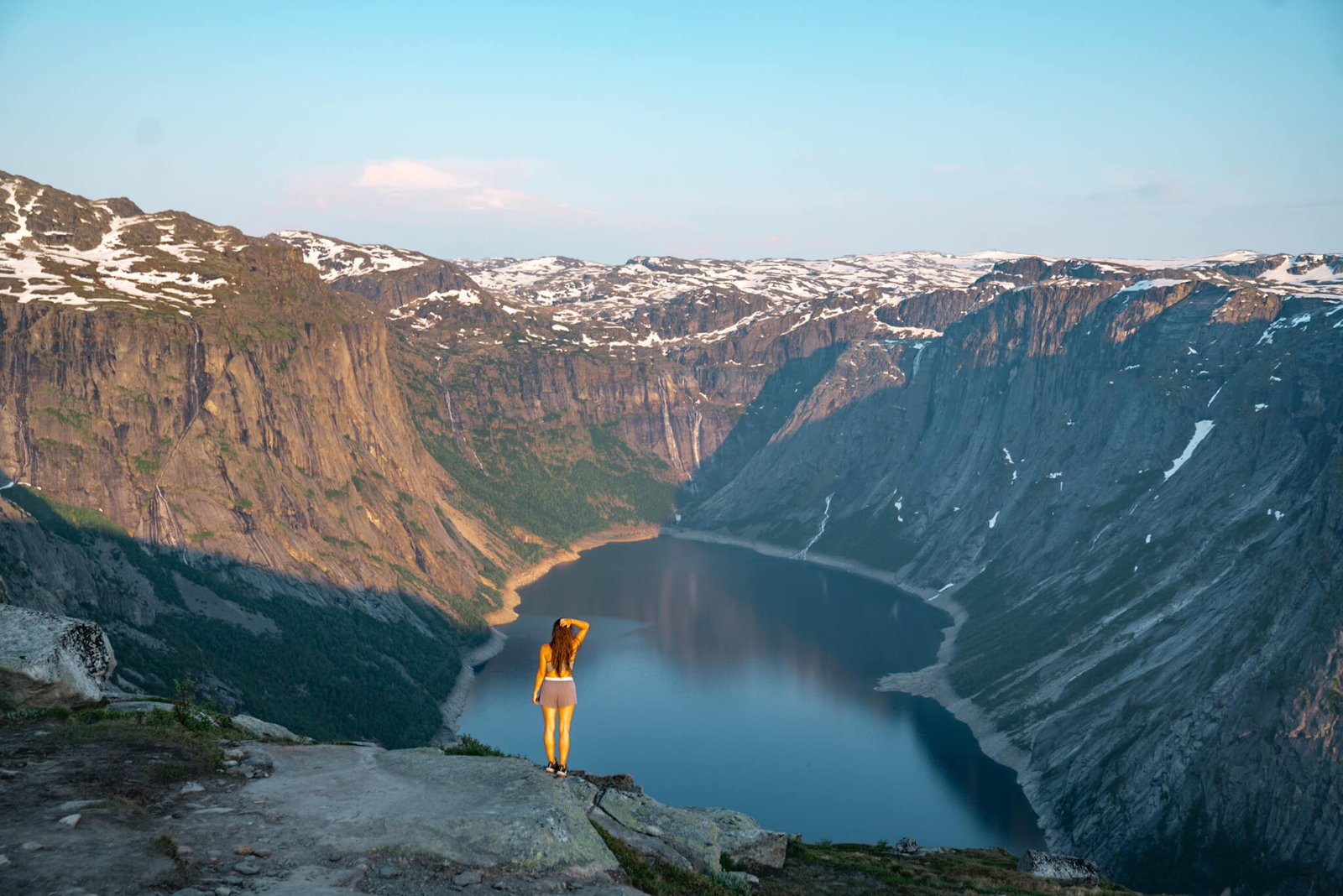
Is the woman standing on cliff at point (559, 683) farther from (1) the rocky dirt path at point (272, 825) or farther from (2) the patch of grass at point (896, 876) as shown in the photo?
(2) the patch of grass at point (896, 876)

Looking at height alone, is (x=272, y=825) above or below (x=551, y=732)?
below

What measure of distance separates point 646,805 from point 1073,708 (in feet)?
476

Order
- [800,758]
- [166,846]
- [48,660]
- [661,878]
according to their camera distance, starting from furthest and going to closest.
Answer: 1. [800,758]
2. [48,660]
3. [661,878]
4. [166,846]

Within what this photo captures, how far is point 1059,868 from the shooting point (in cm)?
4975

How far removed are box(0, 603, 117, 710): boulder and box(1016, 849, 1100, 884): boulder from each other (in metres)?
37.1

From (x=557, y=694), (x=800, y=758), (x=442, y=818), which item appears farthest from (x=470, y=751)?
(x=800, y=758)

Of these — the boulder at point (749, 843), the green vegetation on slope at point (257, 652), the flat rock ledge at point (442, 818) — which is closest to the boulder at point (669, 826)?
the flat rock ledge at point (442, 818)

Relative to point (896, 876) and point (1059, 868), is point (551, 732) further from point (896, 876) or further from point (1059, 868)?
point (1059, 868)

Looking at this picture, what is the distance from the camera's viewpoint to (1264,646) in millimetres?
136000

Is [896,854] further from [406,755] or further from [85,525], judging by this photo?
[85,525]

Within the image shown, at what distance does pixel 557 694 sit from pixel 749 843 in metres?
10.9

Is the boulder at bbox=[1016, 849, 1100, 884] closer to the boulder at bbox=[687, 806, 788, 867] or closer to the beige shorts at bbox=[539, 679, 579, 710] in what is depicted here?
the boulder at bbox=[687, 806, 788, 867]

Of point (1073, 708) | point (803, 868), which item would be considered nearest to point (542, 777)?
point (803, 868)

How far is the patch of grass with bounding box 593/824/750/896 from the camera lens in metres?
28.2
